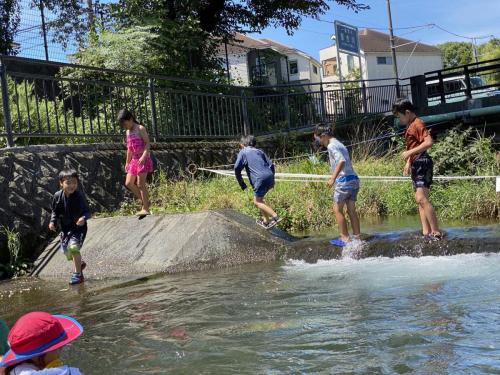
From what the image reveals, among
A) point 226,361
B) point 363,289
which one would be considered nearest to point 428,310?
point 363,289

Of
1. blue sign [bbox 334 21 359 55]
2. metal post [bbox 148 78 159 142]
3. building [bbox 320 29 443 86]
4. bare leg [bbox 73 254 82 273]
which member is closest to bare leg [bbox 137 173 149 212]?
bare leg [bbox 73 254 82 273]

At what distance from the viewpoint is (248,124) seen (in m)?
16.2

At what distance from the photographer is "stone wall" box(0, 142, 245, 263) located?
9.03m

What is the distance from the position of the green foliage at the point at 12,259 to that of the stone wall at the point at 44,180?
0.10m

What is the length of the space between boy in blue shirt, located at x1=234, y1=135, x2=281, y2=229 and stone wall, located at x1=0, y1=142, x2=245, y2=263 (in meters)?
2.99

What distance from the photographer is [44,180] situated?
9562 millimetres

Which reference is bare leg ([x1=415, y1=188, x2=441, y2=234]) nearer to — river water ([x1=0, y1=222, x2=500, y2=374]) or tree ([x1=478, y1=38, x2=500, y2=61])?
river water ([x1=0, y1=222, x2=500, y2=374])

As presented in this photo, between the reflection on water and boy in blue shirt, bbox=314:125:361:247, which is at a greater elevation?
boy in blue shirt, bbox=314:125:361:247

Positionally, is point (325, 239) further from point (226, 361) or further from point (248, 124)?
point (248, 124)

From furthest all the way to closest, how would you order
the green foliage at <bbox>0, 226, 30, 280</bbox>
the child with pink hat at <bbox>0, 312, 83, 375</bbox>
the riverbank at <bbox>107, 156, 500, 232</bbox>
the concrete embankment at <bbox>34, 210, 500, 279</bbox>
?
the riverbank at <bbox>107, 156, 500, 232</bbox> < the green foliage at <bbox>0, 226, 30, 280</bbox> < the concrete embankment at <bbox>34, 210, 500, 279</bbox> < the child with pink hat at <bbox>0, 312, 83, 375</bbox>

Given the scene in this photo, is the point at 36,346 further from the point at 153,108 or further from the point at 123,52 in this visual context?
the point at 123,52

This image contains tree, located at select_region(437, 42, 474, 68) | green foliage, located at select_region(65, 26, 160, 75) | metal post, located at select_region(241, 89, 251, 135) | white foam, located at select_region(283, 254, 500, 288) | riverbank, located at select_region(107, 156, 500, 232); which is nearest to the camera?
white foam, located at select_region(283, 254, 500, 288)

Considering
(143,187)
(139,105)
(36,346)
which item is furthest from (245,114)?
(36,346)

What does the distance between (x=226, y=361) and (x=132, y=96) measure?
9.63 m
